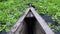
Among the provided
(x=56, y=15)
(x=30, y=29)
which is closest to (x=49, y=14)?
(x=56, y=15)

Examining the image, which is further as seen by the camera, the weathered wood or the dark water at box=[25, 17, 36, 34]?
the dark water at box=[25, 17, 36, 34]

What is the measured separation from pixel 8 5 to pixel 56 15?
156 cm

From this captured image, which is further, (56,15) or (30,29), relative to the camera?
(56,15)

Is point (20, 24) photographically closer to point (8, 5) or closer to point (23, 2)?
point (8, 5)

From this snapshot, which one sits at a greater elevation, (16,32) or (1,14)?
(16,32)

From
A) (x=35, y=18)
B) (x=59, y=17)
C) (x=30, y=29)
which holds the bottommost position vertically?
(x=59, y=17)

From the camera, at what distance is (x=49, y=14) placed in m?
5.46

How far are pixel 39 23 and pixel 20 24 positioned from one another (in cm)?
30

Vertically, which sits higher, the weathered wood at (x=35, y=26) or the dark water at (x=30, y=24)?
the weathered wood at (x=35, y=26)

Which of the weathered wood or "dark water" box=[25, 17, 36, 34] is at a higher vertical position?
the weathered wood

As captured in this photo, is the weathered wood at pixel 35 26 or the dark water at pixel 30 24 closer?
the weathered wood at pixel 35 26

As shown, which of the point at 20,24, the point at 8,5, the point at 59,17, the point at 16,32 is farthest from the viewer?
the point at 8,5

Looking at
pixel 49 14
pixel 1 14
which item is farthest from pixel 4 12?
pixel 49 14

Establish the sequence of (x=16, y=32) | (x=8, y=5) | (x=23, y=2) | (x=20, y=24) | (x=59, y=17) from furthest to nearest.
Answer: (x=23, y=2) < (x=8, y=5) < (x=59, y=17) < (x=20, y=24) < (x=16, y=32)
